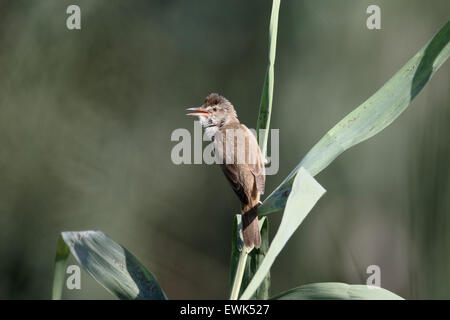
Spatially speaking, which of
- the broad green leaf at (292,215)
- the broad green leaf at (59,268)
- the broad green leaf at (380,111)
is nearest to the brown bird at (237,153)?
the broad green leaf at (380,111)

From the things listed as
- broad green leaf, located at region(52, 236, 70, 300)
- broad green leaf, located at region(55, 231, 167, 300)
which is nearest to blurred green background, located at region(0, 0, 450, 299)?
broad green leaf, located at region(55, 231, 167, 300)

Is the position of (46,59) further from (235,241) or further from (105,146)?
(235,241)

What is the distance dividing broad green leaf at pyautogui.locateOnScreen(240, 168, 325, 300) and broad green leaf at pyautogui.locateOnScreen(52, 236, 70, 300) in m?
0.43

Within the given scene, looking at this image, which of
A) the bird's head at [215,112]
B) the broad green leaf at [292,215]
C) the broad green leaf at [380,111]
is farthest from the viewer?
the bird's head at [215,112]

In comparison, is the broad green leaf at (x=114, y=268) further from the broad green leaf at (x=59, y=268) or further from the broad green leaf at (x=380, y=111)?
the broad green leaf at (x=380, y=111)

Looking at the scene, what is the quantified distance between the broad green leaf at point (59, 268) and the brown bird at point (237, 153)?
706mm

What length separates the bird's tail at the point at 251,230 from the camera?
1.34 m

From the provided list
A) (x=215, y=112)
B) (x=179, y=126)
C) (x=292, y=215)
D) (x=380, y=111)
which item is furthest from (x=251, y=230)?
(x=179, y=126)

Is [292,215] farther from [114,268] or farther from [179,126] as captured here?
[179,126]

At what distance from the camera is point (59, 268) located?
110cm

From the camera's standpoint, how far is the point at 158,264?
11.4 ft

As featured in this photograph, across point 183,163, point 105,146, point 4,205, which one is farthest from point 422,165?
point 4,205

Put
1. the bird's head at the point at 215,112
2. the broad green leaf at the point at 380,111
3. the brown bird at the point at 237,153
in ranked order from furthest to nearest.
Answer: the bird's head at the point at 215,112 → the brown bird at the point at 237,153 → the broad green leaf at the point at 380,111

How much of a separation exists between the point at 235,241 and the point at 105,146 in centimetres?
228
